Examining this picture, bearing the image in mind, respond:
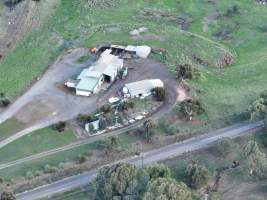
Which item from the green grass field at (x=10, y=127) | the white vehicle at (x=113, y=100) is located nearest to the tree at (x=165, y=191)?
the white vehicle at (x=113, y=100)

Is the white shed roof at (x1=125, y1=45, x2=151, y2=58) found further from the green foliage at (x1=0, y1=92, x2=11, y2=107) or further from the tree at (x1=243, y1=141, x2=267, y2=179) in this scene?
the tree at (x1=243, y1=141, x2=267, y2=179)

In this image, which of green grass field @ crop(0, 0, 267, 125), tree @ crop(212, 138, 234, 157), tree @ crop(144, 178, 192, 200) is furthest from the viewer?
green grass field @ crop(0, 0, 267, 125)

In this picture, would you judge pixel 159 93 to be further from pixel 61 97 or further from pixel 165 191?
pixel 165 191

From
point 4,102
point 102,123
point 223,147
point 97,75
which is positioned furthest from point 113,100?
point 223,147

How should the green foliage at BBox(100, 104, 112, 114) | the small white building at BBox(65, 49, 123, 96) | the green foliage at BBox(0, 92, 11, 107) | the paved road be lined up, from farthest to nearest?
the small white building at BBox(65, 49, 123, 96) → the green foliage at BBox(0, 92, 11, 107) → the green foliage at BBox(100, 104, 112, 114) → the paved road

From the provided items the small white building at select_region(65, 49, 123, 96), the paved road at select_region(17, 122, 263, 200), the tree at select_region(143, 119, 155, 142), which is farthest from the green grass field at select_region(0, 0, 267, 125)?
the tree at select_region(143, 119, 155, 142)

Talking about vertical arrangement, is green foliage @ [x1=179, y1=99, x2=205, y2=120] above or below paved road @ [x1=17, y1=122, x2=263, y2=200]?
above

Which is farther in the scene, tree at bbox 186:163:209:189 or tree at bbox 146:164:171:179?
tree at bbox 186:163:209:189

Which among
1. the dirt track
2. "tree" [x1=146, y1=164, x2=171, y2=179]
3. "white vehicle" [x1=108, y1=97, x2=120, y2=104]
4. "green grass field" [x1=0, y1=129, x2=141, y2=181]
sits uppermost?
"tree" [x1=146, y1=164, x2=171, y2=179]

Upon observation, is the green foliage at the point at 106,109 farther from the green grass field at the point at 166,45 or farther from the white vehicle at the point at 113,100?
the green grass field at the point at 166,45
